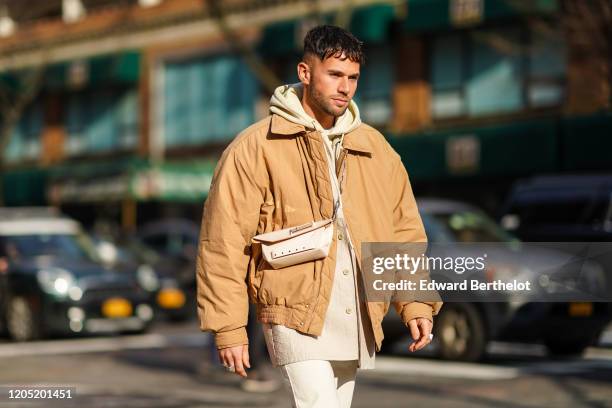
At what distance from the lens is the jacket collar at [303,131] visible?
17.7 ft

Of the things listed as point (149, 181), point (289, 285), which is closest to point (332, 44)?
point (289, 285)

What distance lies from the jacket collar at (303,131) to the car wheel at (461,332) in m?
9.23

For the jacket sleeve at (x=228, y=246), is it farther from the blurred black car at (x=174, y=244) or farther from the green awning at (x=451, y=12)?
the green awning at (x=451, y=12)

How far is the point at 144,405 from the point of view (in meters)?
11.5

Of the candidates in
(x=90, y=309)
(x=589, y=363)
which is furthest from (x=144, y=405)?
(x=90, y=309)

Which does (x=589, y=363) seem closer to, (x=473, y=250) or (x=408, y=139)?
(x=473, y=250)

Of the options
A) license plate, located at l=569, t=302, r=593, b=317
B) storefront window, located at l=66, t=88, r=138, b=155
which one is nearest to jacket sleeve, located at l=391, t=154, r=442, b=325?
license plate, located at l=569, t=302, r=593, b=317

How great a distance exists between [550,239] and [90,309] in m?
6.59

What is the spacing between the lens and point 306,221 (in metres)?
5.36

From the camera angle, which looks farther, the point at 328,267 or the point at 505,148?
the point at 505,148

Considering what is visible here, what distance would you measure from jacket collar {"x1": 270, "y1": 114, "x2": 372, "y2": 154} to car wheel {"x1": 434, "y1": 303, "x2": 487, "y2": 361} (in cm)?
923

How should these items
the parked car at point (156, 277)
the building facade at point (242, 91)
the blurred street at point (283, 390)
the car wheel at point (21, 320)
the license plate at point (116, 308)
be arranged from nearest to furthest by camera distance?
the blurred street at point (283, 390) → the car wheel at point (21, 320) → the license plate at point (116, 308) → the parked car at point (156, 277) → the building facade at point (242, 91)

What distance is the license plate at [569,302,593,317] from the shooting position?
14.6m

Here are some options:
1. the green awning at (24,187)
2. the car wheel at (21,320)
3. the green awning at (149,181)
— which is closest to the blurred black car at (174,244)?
the car wheel at (21,320)
